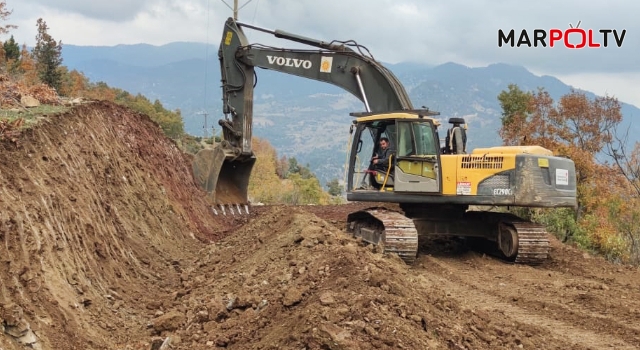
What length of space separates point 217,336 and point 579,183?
1073 inches

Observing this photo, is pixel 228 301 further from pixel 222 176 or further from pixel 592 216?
pixel 592 216

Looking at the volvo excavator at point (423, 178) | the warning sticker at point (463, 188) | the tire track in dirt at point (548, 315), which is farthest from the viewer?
the warning sticker at point (463, 188)

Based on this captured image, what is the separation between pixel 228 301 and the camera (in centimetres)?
697

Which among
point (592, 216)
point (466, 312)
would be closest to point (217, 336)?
point (466, 312)

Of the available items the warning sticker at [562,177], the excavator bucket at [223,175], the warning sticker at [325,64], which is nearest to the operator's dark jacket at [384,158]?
the warning sticker at [562,177]

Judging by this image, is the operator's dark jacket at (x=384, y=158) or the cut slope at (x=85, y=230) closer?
the cut slope at (x=85, y=230)

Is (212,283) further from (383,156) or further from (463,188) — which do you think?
(463,188)

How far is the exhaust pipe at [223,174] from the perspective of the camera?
1526 cm

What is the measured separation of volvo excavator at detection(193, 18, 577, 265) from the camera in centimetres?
1066

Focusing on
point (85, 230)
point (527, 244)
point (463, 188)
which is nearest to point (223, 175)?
point (463, 188)

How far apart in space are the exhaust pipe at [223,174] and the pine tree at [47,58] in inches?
851

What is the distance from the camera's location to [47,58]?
40531 mm

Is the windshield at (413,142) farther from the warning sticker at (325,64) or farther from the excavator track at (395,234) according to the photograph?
the warning sticker at (325,64)

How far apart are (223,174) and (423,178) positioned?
21.9 ft
